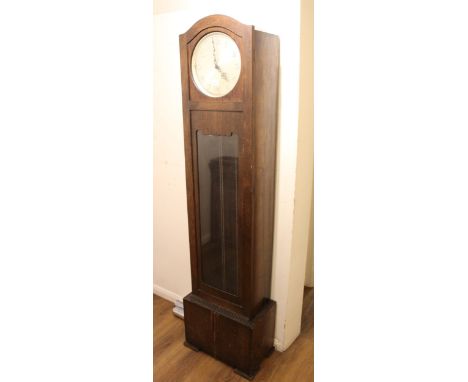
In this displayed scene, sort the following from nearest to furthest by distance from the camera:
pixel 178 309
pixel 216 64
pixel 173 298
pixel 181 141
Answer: pixel 216 64 → pixel 181 141 → pixel 178 309 → pixel 173 298

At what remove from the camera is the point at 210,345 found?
1971 mm

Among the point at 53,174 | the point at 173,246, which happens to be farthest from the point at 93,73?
the point at 173,246

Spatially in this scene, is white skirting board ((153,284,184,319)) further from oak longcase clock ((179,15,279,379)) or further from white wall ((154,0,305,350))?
oak longcase clock ((179,15,279,379))

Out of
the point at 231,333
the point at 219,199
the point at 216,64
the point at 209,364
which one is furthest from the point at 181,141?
the point at 209,364

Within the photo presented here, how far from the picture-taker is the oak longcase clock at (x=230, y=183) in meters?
1.54

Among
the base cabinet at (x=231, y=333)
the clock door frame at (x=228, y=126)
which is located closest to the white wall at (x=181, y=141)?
the base cabinet at (x=231, y=333)

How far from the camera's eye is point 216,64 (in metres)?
Answer: 1.61

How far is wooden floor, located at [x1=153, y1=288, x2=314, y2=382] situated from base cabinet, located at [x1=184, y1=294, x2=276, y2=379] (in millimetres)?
45

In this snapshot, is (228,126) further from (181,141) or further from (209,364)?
(209,364)

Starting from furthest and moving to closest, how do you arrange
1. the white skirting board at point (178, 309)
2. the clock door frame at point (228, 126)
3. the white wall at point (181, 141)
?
the white skirting board at point (178, 309) < the white wall at point (181, 141) < the clock door frame at point (228, 126)

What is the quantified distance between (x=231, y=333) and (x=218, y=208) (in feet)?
2.22

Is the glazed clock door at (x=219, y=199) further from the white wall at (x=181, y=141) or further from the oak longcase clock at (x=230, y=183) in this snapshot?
the white wall at (x=181, y=141)
